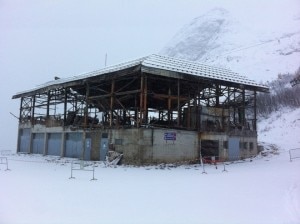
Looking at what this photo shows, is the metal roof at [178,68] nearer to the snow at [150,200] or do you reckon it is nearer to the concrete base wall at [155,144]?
the concrete base wall at [155,144]

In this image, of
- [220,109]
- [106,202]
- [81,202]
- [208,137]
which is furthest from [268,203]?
[220,109]

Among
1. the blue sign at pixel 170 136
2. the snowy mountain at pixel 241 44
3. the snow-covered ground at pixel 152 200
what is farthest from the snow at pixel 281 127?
the snow-covered ground at pixel 152 200

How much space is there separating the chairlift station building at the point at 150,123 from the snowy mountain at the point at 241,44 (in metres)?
46.6

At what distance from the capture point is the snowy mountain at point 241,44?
8131cm

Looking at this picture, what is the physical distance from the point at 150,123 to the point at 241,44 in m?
91.1

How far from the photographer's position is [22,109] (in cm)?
4325

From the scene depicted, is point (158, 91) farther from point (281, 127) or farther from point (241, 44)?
point (241, 44)

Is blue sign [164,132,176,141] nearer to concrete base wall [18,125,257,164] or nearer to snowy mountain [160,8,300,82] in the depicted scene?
concrete base wall [18,125,257,164]

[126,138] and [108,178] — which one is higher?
[126,138]

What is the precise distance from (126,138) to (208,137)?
7.27 meters

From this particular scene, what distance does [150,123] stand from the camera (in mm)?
31828

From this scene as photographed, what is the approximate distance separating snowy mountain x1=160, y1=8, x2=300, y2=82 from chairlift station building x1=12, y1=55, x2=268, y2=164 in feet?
153

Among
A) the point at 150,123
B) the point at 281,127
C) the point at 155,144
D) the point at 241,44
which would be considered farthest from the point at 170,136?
the point at 241,44

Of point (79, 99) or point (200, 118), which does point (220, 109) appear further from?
point (79, 99)
